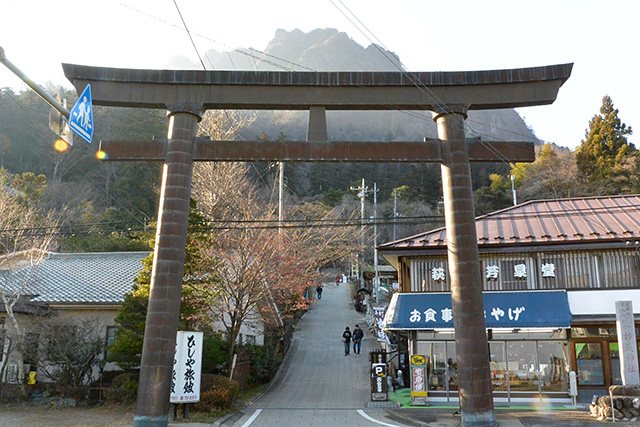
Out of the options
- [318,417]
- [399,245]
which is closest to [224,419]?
[318,417]

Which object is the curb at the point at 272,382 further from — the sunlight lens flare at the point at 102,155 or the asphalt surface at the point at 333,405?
the sunlight lens flare at the point at 102,155

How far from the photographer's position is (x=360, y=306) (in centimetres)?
4038

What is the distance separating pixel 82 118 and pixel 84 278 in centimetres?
1545

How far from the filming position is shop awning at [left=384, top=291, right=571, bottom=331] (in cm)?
1554

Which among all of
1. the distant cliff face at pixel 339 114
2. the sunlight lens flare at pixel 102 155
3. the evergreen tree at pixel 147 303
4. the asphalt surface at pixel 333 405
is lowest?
the asphalt surface at pixel 333 405

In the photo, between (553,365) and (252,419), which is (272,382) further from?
(553,365)

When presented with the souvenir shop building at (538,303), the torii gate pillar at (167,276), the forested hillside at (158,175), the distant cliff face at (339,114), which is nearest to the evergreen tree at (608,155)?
the forested hillside at (158,175)

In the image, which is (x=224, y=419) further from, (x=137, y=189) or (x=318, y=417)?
(x=137, y=189)

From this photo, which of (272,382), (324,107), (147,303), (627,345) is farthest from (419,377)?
(324,107)

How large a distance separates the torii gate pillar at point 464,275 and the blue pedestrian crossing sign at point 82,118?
8.03 m

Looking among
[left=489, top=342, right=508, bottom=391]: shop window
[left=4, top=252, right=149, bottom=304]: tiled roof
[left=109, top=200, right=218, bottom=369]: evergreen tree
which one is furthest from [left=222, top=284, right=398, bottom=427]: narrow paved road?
[left=4, top=252, right=149, bottom=304]: tiled roof

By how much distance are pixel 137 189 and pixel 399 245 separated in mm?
35944

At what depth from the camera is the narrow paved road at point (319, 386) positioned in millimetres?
13570

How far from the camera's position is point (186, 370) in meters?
12.8
